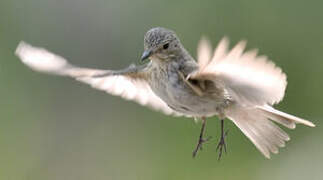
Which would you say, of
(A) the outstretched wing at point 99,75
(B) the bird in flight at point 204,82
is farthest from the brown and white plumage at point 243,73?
(A) the outstretched wing at point 99,75

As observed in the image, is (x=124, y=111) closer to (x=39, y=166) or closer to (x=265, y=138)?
(x=39, y=166)

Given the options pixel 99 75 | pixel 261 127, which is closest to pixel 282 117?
pixel 261 127

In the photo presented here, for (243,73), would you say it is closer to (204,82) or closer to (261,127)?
(204,82)

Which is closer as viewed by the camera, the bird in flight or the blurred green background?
the bird in flight

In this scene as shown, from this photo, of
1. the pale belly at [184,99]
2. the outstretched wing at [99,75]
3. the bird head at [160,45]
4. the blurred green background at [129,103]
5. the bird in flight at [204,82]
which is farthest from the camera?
the blurred green background at [129,103]

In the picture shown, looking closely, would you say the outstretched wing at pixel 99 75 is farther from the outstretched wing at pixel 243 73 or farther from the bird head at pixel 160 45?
the outstretched wing at pixel 243 73

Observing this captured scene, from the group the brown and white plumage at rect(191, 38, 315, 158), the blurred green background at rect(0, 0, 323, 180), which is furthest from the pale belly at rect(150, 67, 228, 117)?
the blurred green background at rect(0, 0, 323, 180)

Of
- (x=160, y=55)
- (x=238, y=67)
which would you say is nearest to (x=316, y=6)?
(x=160, y=55)

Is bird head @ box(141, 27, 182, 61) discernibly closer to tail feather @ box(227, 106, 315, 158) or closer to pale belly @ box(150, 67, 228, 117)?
pale belly @ box(150, 67, 228, 117)
